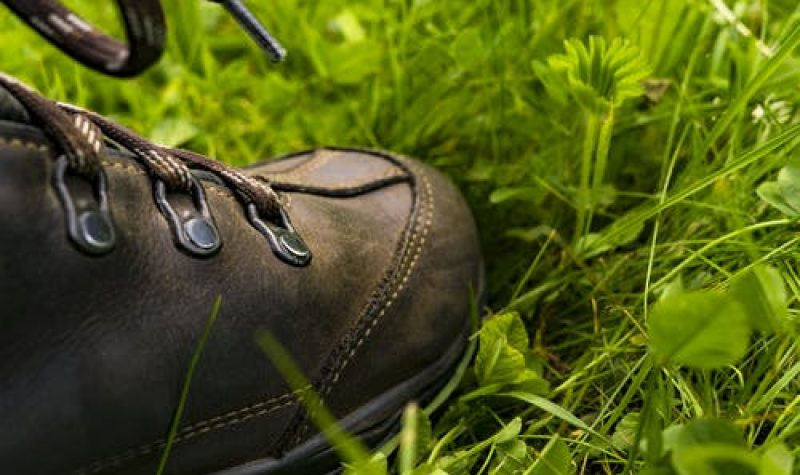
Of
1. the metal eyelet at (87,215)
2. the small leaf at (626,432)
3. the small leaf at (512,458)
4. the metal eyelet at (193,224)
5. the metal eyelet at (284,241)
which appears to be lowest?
the small leaf at (512,458)

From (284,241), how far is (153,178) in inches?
5.6

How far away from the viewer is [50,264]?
32.5 inches

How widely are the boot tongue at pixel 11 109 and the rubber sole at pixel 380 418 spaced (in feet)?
1.17

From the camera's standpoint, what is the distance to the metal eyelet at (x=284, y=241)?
1.01 metres

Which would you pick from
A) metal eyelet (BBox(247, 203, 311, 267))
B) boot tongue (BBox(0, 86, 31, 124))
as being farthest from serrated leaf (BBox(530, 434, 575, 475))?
boot tongue (BBox(0, 86, 31, 124))

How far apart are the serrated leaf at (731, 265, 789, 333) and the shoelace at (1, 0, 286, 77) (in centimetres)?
48

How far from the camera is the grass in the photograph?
3.21 feet

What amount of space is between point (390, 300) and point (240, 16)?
356 millimetres

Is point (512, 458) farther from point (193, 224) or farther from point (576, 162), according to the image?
point (576, 162)

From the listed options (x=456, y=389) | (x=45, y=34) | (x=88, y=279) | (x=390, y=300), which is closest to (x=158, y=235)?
(x=88, y=279)

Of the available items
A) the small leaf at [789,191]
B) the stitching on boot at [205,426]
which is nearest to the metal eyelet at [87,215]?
the stitching on boot at [205,426]

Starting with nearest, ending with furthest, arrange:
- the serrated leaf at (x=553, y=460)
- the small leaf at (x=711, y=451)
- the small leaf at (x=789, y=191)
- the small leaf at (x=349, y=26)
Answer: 1. the small leaf at (x=711, y=451)
2. the serrated leaf at (x=553, y=460)
3. the small leaf at (x=789, y=191)
4. the small leaf at (x=349, y=26)

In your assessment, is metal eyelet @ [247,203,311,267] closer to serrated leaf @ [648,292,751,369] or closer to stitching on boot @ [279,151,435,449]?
stitching on boot @ [279,151,435,449]

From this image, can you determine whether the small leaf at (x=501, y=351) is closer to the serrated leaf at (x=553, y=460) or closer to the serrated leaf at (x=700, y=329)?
the serrated leaf at (x=553, y=460)
